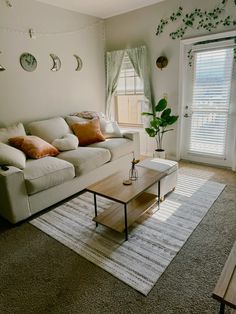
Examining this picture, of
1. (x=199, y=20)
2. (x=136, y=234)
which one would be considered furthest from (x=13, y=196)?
(x=199, y=20)

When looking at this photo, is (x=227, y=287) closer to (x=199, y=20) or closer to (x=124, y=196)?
(x=124, y=196)

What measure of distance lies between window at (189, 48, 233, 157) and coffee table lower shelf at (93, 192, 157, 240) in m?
1.80

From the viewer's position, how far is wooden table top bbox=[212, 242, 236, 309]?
39.7 inches

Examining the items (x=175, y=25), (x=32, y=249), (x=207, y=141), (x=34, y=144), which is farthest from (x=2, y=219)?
(x=175, y=25)

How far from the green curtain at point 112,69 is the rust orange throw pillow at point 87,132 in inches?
49.9

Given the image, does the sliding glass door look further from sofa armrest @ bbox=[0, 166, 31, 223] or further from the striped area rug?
sofa armrest @ bbox=[0, 166, 31, 223]

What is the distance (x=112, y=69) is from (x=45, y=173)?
2.94 m

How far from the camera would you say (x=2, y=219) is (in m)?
2.54

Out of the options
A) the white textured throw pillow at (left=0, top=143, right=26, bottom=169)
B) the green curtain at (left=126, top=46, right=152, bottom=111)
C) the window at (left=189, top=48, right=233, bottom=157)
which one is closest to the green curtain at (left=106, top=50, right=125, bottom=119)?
the green curtain at (left=126, top=46, right=152, bottom=111)

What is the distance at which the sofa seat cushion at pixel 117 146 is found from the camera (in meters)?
3.38

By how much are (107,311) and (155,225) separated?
3.29 feet

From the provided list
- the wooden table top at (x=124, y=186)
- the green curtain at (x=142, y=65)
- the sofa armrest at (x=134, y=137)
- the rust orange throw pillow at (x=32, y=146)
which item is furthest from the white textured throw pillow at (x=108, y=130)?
the wooden table top at (x=124, y=186)

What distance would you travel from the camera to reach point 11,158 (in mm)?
2398

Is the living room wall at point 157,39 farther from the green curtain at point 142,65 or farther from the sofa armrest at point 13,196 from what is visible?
the sofa armrest at point 13,196
